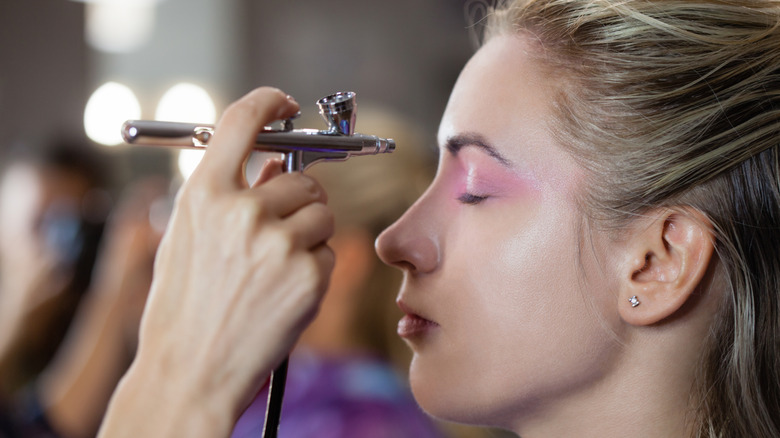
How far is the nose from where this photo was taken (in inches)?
29.9

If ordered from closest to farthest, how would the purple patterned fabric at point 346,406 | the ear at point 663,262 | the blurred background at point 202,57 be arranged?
1. the ear at point 663,262
2. the purple patterned fabric at point 346,406
3. the blurred background at point 202,57

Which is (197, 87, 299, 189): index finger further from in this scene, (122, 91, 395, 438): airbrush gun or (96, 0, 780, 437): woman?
(96, 0, 780, 437): woman

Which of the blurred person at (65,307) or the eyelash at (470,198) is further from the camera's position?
the blurred person at (65,307)

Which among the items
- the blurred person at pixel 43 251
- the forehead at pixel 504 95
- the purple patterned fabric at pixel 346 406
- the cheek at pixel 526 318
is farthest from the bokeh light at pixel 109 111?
the cheek at pixel 526 318

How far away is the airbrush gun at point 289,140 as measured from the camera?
1.81ft

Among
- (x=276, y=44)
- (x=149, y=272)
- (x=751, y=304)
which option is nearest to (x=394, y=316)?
(x=149, y=272)

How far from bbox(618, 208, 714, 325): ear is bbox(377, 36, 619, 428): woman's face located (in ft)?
0.08

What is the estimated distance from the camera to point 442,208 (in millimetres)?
776

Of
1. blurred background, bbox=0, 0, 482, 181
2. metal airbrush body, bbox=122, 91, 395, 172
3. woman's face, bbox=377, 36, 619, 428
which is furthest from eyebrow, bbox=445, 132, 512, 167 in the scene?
blurred background, bbox=0, 0, 482, 181

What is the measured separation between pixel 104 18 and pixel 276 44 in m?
0.97

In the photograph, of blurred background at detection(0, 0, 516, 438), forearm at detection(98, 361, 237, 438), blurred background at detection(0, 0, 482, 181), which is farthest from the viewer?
blurred background at detection(0, 0, 482, 181)

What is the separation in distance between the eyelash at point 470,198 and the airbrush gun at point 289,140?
111 mm

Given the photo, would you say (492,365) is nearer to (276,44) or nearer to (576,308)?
(576,308)

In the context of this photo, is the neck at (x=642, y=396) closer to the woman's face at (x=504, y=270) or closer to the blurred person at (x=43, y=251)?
the woman's face at (x=504, y=270)
